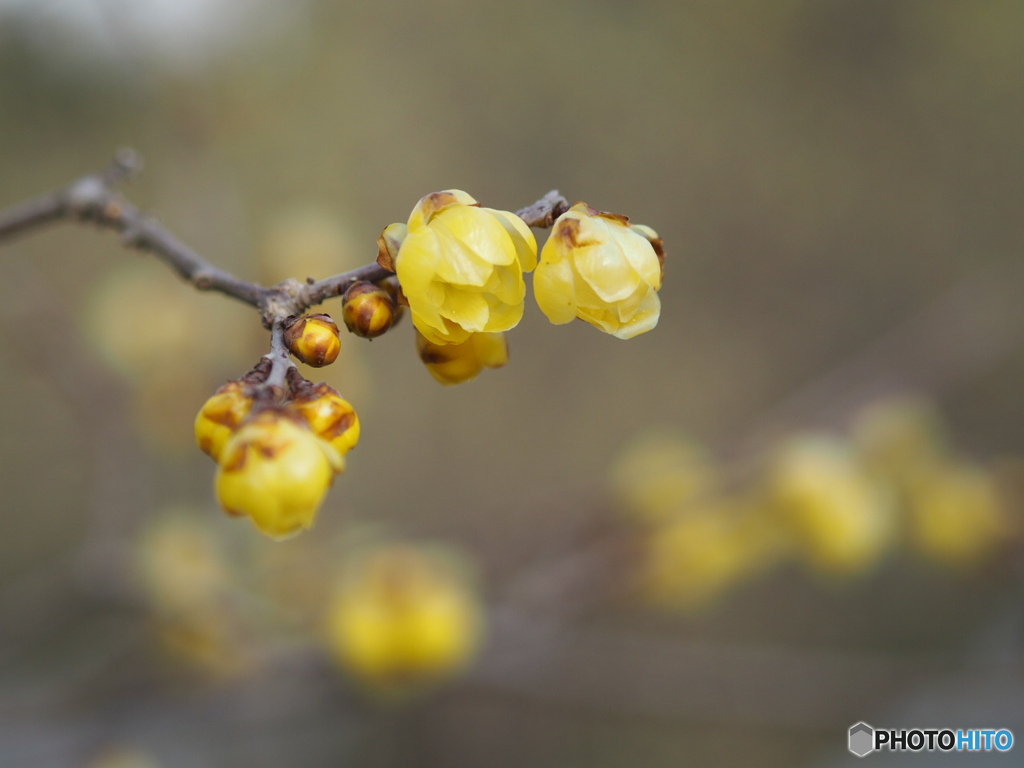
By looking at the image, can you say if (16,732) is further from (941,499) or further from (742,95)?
(742,95)

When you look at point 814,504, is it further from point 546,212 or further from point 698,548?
point 546,212

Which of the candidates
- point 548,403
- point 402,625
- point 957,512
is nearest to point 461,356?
point 402,625

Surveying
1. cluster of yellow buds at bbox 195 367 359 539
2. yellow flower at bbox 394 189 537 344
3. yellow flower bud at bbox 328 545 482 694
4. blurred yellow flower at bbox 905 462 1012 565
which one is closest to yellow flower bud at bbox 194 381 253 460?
cluster of yellow buds at bbox 195 367 359 539

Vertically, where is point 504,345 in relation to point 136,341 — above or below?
below

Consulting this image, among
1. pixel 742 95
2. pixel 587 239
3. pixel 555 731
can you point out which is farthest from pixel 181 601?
pixel 742 95

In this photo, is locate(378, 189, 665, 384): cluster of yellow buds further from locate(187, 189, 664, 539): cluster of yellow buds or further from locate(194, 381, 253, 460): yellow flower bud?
locate(194, 381, 253, 460): yellow flower bud

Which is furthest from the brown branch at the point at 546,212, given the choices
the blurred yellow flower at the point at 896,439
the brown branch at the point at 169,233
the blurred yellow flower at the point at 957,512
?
the blurred yellow flower at the point at 957,512
